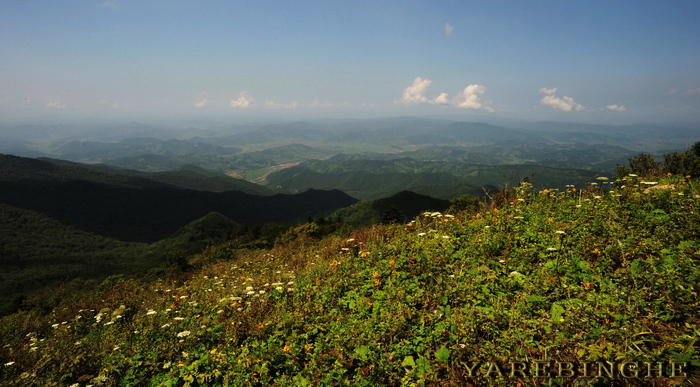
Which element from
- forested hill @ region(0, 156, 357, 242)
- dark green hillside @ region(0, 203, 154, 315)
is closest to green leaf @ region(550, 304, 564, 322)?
dark green hillside @ region(0, 203, 154, 315)

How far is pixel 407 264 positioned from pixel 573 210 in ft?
15.1

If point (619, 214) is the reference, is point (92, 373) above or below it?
below

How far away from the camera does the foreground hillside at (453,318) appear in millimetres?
2916

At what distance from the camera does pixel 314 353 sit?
4.09m

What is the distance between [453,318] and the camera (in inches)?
153

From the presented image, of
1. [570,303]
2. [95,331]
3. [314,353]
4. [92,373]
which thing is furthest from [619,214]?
[95,331]

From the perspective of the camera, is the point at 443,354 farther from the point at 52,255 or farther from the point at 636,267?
the point at 52,255

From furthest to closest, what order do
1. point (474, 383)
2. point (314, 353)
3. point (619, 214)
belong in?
1. point (619, 214)
2. point (314, 353)
3. point (474, 383)

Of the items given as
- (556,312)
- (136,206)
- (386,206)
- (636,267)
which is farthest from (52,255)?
(636,267)

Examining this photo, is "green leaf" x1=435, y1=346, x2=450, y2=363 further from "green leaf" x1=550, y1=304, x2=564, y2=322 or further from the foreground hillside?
"green leaf" x1=550, y1=304, x2=564, y2=322

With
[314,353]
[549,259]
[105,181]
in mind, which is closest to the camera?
[314,353]

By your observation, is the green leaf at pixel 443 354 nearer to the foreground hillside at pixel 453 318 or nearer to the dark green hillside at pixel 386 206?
the foreground hillside at pixel 453 318

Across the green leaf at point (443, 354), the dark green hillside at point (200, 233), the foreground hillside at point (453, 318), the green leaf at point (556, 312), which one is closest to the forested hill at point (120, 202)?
the dark green hillside at point (200, 233)

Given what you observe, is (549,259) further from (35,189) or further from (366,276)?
(35,189)
